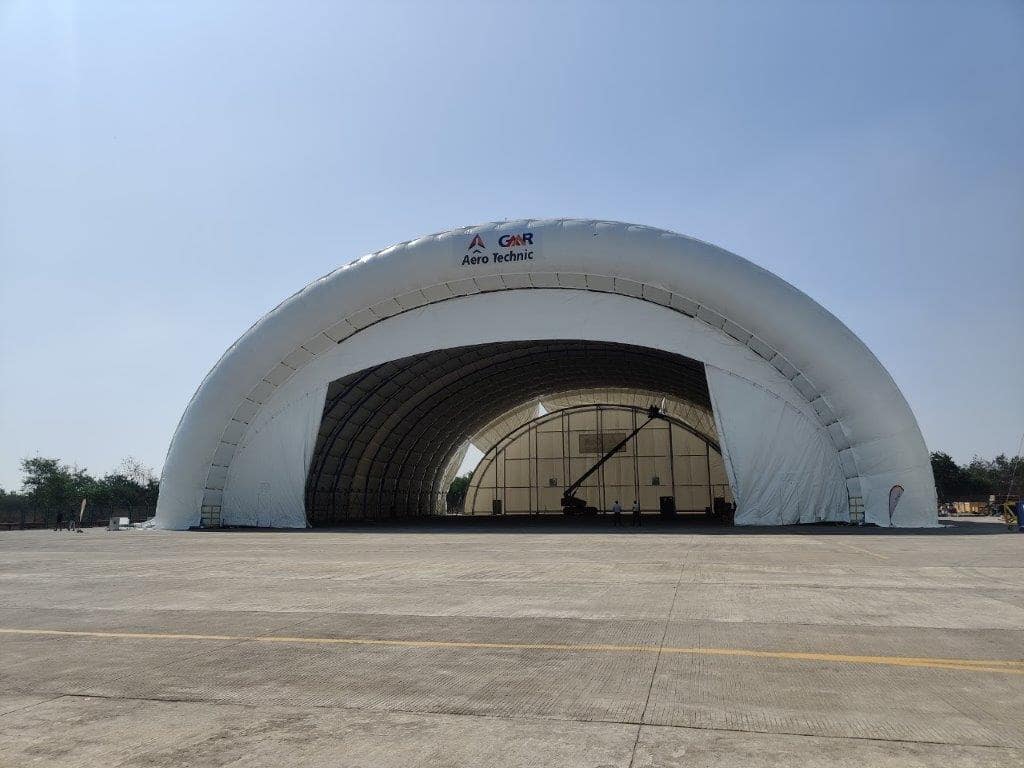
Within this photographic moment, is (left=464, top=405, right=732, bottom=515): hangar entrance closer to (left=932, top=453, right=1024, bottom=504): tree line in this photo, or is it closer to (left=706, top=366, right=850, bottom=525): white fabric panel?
(left=706, top=366, right=850, bottom=525): white fabric panel

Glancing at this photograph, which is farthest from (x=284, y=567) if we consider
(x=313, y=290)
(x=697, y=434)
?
(x=697, y=434)

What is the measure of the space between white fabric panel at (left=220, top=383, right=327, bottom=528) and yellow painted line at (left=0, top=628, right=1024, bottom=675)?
24.0 meters

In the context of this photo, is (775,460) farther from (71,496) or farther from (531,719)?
(71,496)

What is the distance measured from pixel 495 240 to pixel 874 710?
2678 cm

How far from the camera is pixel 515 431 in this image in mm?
59094

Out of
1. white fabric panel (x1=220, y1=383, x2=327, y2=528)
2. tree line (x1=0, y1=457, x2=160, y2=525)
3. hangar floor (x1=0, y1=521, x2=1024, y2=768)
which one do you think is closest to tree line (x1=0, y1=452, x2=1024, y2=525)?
tree line (x1=0, y1=457, x2=160, y2=525)

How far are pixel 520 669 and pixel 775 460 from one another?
79.4 feet

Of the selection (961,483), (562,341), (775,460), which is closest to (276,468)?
(562,341)

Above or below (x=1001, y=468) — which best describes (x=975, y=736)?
below

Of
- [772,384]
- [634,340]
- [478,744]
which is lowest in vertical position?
[478,744]

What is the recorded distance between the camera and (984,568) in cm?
1245

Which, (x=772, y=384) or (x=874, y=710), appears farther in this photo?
(x=772, y=384)

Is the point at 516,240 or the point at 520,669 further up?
the point at 516,240

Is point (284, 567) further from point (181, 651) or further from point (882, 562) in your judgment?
point (882, 562)
